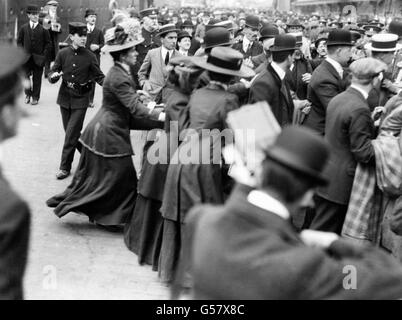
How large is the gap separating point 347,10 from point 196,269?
99.0 ft

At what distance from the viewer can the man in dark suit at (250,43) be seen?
37.0 feet

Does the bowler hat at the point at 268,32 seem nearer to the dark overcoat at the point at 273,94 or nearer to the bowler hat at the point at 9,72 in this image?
the dark overcoat at the point at 273,94

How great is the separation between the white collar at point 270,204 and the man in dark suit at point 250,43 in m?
8.99

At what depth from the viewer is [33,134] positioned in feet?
35.8

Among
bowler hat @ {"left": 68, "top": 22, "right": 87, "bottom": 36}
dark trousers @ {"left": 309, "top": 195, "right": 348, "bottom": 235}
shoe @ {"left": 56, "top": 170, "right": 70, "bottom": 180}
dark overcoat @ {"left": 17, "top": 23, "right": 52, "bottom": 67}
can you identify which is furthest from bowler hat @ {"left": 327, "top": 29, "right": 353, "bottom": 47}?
dark overcoat @ {"left": 17, "top": 23, "right": 52, "bottom": 67}

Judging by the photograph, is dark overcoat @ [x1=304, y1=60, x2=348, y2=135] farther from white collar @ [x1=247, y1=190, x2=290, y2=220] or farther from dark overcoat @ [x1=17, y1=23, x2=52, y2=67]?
dark overcoat @ [x1=17, y1=23, x2=52, y2=67]

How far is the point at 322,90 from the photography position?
21.6ft

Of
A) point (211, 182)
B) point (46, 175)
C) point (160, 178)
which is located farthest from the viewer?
point (46, 175)

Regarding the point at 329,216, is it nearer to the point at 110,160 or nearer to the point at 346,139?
the point at 346,139

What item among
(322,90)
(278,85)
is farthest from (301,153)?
(322,90)

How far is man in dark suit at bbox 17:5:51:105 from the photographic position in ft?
44.3

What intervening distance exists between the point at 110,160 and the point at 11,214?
4.05 m
